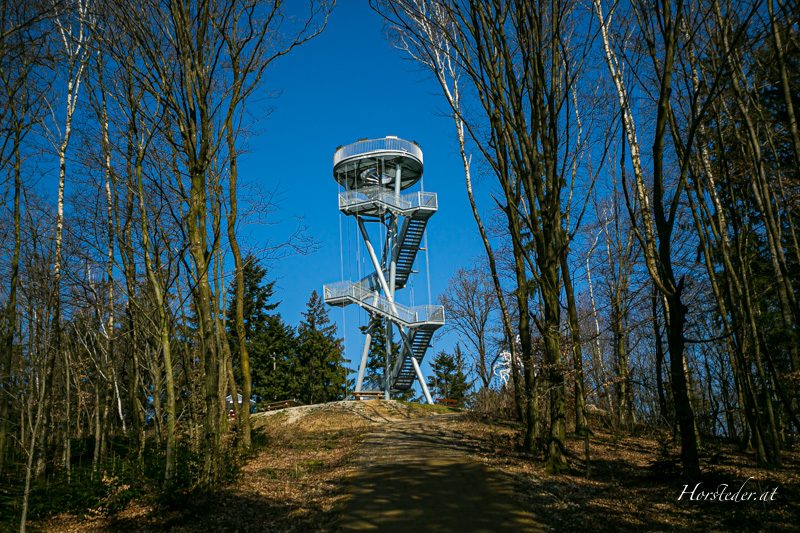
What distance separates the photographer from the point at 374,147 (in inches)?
Answer: 1081

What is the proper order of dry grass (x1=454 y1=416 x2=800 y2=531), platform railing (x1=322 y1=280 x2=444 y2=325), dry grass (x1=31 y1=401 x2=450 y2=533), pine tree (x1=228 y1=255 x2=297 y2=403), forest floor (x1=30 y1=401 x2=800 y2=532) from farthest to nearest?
pine tree (x1=228 y1=255 x2=297 y2=403) → platform railing (x1=322 y1=280 x2=444 y2=325) → dry grass (x1=31 y1=401 x2=450 y2=533) → forest floor (x1=30 y1=401 x2=800 y2=532) → dry grass (x1=454 y1=416 x2=800 y2=531)

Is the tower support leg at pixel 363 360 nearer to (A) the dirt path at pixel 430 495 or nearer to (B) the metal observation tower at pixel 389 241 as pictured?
(B) the metal observation tower at pixel 389 241

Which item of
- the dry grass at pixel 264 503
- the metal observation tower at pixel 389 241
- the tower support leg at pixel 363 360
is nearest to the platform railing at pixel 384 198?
the metal observation tower at pixel 389 241

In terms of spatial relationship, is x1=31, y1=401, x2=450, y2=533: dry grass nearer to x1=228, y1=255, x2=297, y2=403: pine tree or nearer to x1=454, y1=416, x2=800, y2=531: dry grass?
x1=454, y1=416, x2=800, y2=531: dry grass

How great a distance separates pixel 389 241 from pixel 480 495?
19852 millimetres

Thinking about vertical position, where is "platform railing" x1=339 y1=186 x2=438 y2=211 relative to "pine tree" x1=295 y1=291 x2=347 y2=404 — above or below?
above

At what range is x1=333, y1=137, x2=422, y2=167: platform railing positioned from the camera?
27422 mm

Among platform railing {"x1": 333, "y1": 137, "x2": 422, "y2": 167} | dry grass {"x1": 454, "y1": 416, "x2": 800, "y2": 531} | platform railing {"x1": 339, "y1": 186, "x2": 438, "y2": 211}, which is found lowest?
dry grass {"x1": 454, "y1": 416, "x2": 800, "y2": 531}

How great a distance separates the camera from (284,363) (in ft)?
129

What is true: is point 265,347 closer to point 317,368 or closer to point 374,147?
point 317,368

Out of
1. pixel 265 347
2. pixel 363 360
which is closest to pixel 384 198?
pixel 363 360

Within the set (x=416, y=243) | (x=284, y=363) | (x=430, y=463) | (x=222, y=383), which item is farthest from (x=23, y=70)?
(x=284, y=363)

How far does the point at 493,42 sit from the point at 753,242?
8.89 metres

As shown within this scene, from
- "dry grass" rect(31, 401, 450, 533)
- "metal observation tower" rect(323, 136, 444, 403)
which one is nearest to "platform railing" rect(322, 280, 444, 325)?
"metal observation tower" rect(323, 136, 444, 403)
